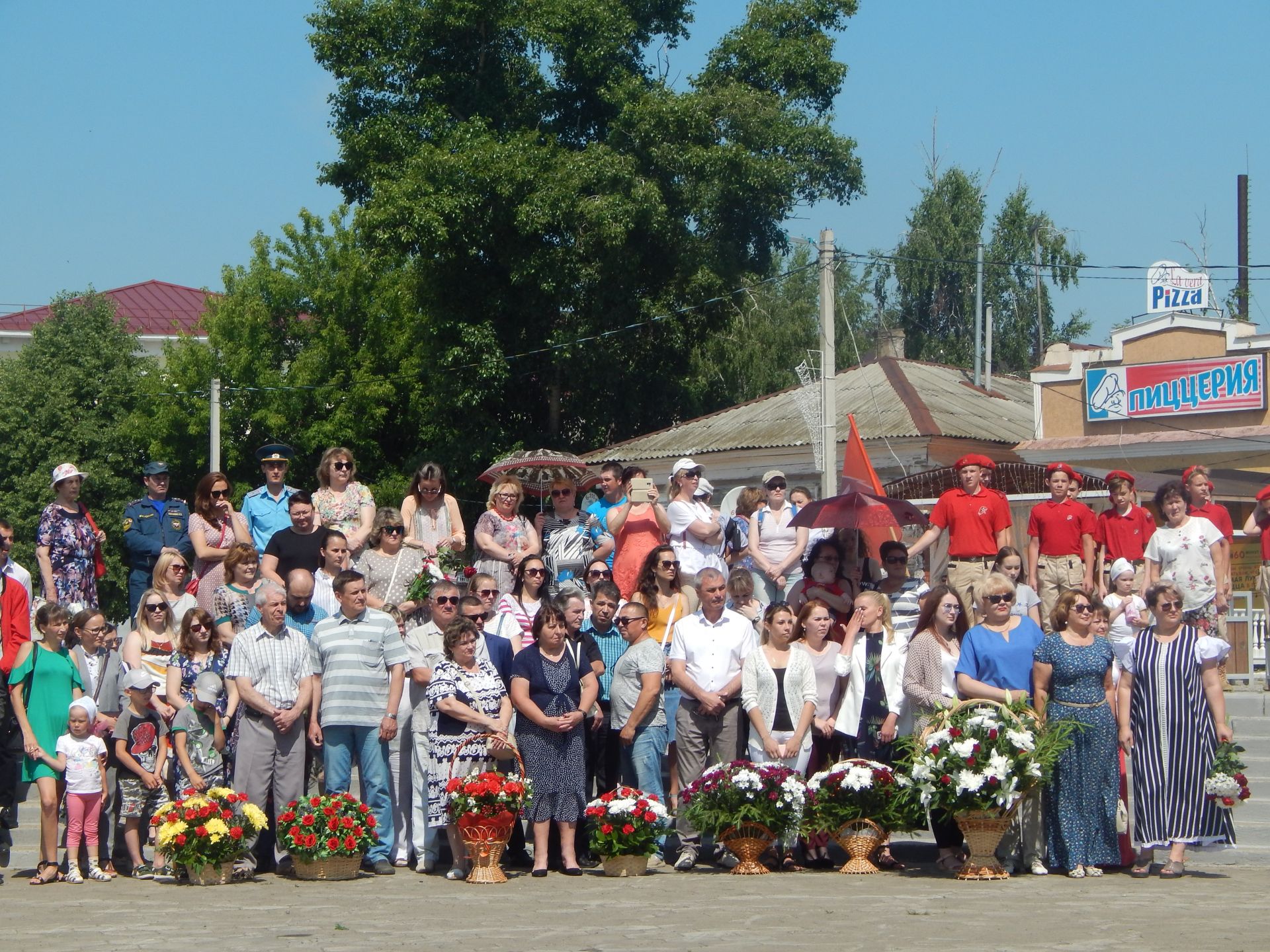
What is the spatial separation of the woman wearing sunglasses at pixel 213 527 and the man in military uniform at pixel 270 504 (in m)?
0.10

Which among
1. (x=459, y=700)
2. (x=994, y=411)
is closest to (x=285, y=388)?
(x=994, y=411)

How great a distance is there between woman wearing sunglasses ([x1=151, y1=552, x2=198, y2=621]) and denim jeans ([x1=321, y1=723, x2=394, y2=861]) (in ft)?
5.08

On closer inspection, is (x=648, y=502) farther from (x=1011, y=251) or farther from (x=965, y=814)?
(x=1011, y=251)

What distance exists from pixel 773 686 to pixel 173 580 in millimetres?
4169

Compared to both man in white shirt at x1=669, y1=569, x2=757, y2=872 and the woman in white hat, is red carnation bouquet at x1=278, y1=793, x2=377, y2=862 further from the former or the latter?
the woman in white hat

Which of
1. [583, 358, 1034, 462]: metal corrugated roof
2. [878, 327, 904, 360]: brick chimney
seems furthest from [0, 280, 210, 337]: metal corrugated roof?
[583, 358, 1034, 462]: metal corrugated roof

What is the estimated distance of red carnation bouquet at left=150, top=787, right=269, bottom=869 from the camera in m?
8.71

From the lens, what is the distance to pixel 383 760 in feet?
31.6

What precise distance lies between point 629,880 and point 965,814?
2041 millimetres

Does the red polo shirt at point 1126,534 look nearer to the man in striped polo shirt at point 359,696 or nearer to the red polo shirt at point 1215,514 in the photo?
the red polo shirt at point 1215,514

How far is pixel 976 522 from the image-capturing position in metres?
12.0

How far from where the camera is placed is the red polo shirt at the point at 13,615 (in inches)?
388

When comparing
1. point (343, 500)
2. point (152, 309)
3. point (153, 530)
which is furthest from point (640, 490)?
point (152, 309)

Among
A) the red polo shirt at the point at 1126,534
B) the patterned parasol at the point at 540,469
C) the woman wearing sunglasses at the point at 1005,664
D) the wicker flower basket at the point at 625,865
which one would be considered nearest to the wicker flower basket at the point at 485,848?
the wicker flower basket at the point at 625,865
